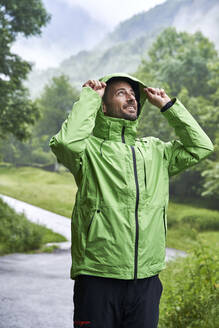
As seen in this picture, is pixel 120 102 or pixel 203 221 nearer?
pixel 120 102

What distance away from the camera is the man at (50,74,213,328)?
2.09 m

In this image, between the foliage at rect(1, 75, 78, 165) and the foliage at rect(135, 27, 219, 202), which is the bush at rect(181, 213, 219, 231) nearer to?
the foliage at rect(135, 27, 219, 202)

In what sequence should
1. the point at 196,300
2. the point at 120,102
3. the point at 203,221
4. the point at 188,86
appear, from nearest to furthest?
the point at 120,102
the point at 196,300
the point at 203,221
the point at 188,86

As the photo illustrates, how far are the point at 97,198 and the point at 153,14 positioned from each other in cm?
5569

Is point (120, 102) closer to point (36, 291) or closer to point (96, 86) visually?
point (96, 86)

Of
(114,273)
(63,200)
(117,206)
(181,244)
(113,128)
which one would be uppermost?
(113,128)

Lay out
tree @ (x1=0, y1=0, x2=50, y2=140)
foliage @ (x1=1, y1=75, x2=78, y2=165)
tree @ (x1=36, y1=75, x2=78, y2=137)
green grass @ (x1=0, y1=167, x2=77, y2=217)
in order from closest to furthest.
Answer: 1. tree @ (x1=0, y1=0, x2=50, y2=140)
2. green grass @ (x1=0, y1=167, x2=77, y2=217)
3. foliage @ (x1=1, y1=75, x2=78, y2=165)
4. tree @ (x1=36, y1=75, x2=78, y2=137)

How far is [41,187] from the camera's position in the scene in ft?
81.3

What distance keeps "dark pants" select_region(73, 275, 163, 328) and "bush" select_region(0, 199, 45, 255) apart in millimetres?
8330

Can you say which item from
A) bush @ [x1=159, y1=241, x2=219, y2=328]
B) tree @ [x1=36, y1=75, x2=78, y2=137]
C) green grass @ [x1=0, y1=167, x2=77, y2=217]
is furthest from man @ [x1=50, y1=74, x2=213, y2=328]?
tree @ [x1=36, y1=75, x2=78, y2=137]

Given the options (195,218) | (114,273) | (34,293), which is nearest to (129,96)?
(114,273)

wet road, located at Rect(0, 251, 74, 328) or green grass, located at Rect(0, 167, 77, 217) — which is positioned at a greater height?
wet road, located at Rect(0, 251, 74, 328)

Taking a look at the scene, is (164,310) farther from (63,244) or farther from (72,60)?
(72,60)

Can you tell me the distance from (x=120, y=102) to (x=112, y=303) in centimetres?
124
